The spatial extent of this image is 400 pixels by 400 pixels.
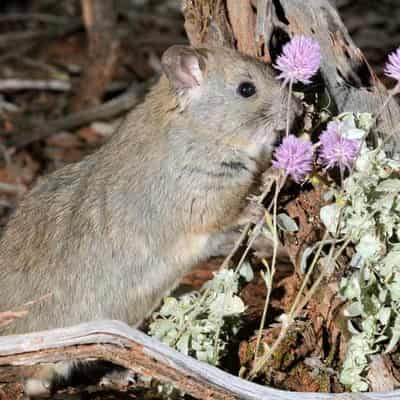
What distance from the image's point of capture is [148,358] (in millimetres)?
4383

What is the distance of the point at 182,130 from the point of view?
205 inches

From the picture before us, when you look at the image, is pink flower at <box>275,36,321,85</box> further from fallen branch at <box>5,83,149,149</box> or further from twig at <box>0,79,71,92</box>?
twig at <box>0,79,71,92</box>

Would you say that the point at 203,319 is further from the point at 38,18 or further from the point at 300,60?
the point at 38,18

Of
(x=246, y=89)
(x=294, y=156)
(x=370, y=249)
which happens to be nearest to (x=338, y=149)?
(x=294, y=156)

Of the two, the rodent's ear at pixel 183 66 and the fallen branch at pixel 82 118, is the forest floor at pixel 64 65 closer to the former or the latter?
the fallen branch at pixel 82 118

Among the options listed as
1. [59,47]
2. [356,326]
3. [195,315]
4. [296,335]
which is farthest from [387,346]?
[59,47]

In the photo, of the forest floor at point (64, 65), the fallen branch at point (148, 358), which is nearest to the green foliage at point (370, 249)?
the fallen branch at point (148, 358)

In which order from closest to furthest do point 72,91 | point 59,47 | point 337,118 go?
point 337,118, point 72,91, point 59,47

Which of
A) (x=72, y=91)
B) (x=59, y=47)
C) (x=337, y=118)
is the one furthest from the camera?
(x=59, y=47)

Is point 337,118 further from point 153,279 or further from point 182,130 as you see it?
point 153,279

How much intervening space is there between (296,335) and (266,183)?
0.89 m

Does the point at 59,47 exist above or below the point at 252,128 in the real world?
below

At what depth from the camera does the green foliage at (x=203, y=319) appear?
4.79m

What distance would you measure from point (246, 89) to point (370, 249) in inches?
46.1
